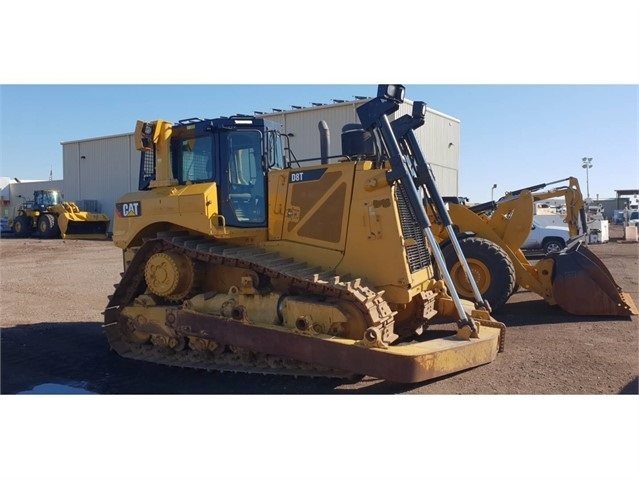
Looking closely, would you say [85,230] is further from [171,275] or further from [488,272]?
[488,272]

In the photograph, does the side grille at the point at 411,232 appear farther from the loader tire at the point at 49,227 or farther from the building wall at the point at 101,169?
the loader tire at the point at 49,227

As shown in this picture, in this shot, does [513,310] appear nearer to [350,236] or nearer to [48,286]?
[350,236]

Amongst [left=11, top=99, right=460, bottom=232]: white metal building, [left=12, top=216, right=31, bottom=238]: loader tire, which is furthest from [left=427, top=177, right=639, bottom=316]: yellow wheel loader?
[left=12, top=216, right=31, bottom=238]: loader tire

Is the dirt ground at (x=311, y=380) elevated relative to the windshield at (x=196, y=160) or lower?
lower

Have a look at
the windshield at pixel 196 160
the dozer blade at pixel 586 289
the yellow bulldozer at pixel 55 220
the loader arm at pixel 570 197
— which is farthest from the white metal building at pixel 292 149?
the windshield at pixel 196 160

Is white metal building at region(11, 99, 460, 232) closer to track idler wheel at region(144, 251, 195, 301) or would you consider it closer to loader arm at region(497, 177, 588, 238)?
loader arm at region(497, 177, 588, 238)

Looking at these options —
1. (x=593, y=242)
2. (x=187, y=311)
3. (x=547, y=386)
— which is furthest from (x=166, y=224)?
(x=593, y=242)

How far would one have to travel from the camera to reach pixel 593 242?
83.1 ft

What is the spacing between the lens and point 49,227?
29.2 meters

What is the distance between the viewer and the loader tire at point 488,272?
29.4 ft

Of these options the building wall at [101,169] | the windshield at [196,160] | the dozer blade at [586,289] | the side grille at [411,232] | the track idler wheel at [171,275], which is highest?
the building wall at [101,169]

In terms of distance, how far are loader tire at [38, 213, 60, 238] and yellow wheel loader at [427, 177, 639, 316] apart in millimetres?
25939

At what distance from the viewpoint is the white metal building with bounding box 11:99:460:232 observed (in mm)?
22266

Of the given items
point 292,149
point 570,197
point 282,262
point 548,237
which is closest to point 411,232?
point 282,262
